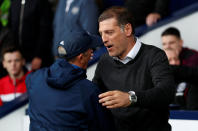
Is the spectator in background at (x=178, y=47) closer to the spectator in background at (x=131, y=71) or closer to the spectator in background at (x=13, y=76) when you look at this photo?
the spectator in background at (x=13, y=76)

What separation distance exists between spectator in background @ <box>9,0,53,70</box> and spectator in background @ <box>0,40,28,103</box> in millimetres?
368

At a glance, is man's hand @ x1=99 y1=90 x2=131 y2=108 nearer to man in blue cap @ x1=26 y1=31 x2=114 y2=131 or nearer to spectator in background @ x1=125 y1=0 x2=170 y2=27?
man in blue cap @ x1=26 y1=31 x2=114 y2=131

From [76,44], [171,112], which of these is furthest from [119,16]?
[171,112]

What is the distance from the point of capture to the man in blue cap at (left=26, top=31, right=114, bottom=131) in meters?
2.75

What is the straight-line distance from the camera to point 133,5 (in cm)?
633

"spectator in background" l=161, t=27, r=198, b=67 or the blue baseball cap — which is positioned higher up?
the blue baseball cap

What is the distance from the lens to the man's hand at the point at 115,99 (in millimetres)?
2527

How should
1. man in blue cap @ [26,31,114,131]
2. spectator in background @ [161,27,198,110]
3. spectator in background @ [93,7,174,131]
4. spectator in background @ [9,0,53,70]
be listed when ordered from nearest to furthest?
man in blue cap @ [26,31,114,131]
spectator in background @ [93,7,174,131]
spectator in background @ [161,27,198,110]
spectator in background @ [9,0,53,70]

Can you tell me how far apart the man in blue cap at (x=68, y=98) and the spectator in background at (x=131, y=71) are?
6.0 inches

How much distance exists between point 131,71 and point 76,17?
2.85 meters

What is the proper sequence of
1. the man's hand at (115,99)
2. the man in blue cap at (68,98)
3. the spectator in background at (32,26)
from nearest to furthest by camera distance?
the man's hand at (115,99) → the man in blue cap at (68,98) → the spectator in background at (32,26)

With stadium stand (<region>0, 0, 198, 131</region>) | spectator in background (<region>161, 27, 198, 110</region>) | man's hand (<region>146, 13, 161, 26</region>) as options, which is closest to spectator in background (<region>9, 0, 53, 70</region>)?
stadium stand (<region>0, 0, 198, 131</region>)

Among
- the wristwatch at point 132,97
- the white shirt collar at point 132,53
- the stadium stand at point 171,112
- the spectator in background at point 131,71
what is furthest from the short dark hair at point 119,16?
the stadium stand at point 171,112

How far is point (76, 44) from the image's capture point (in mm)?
2934
